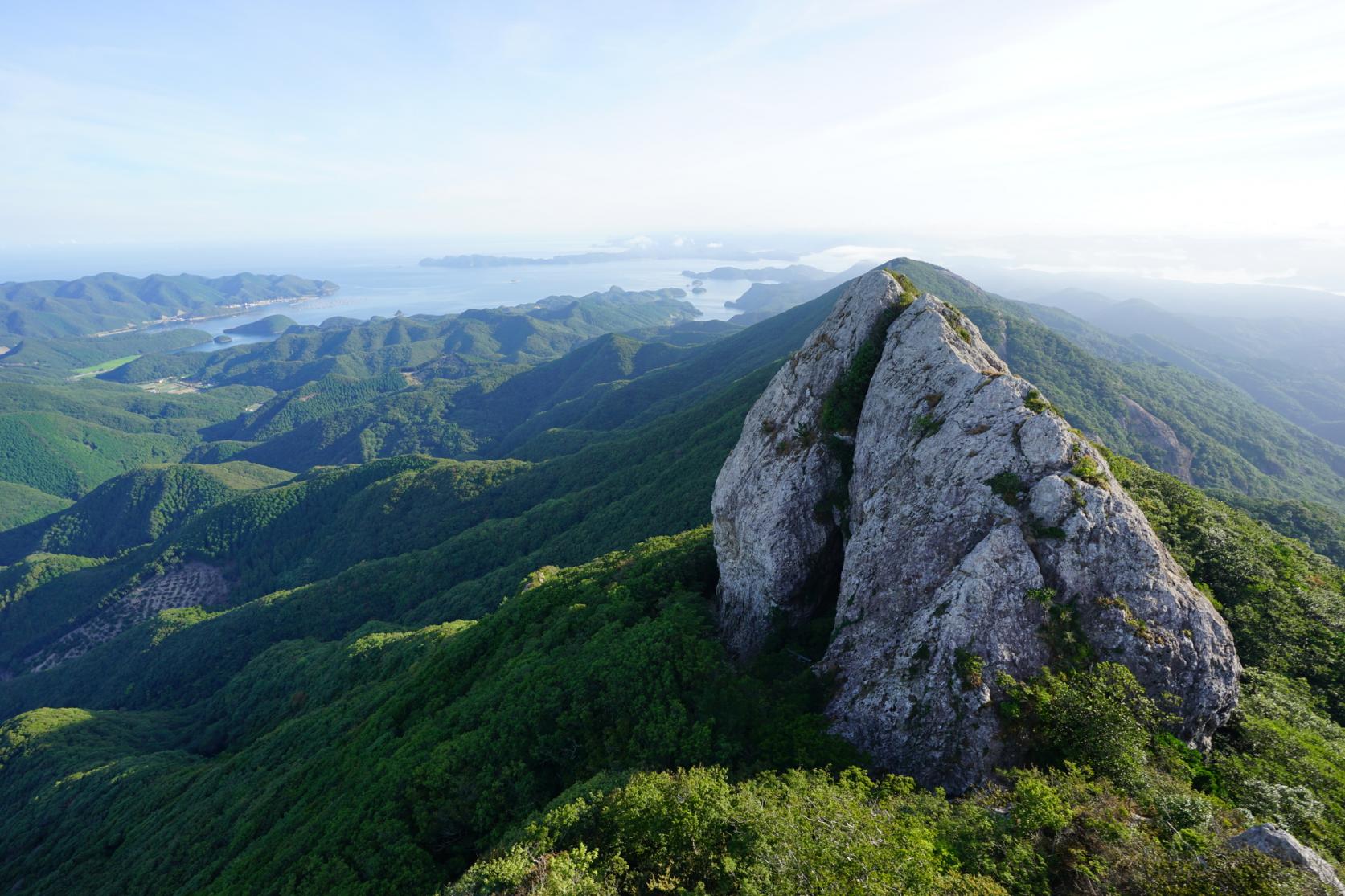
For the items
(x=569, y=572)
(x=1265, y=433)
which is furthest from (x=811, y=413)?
(x=1265, y=433)

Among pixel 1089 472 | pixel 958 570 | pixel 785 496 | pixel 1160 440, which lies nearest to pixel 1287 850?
pixel 958 570

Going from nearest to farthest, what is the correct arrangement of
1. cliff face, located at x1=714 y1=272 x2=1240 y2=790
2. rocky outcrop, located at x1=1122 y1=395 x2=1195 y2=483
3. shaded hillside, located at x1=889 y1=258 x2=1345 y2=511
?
1. cliff face, located at x1=714 y1=272 x2=1240 y2=790
2. rocky outcrop, located at x1=1122 y1=395 x2=1195 y2=483
3. shaded hillside, located at x1=889 y1=258 x2=1345 y2=511

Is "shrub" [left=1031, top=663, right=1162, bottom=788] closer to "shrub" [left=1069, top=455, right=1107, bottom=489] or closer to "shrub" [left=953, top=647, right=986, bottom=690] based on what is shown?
"shrub" [left=953, top=647, right=986, bottom=690]

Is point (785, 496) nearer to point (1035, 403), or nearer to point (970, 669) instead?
point (1035, 403)

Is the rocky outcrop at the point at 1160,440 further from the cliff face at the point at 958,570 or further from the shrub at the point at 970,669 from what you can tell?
the shrub at the point at 970,669

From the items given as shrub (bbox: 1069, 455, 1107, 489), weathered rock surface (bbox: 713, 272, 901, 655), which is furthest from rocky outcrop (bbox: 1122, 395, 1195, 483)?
shrub (bbox: 1069, 455, 1107, 489)

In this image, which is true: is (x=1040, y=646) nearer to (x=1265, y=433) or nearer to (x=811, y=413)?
(x=811, y=413)
